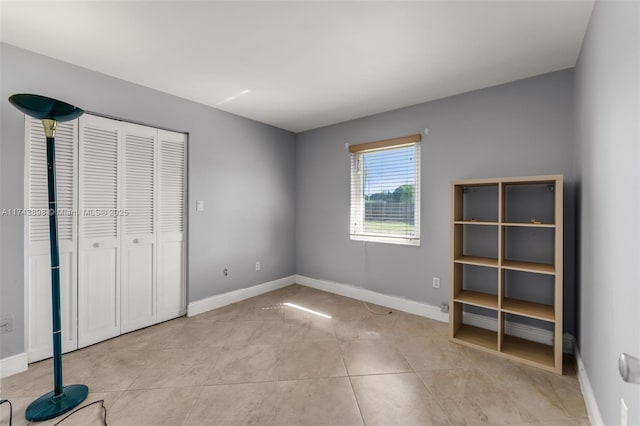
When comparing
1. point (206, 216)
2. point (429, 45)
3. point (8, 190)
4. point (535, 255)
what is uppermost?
point (429, 45)

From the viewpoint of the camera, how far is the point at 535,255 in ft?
8.20

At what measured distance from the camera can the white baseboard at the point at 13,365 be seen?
6.66 ft


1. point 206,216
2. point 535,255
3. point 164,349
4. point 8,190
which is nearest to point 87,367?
point 164,349

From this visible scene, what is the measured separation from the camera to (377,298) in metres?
3.60

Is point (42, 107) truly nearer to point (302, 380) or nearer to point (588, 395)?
point (302, 380)

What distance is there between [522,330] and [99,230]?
4051mm

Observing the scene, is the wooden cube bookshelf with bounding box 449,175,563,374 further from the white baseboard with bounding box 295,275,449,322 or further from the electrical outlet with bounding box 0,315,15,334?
the electrical outlet with bounding box 0,315,15,334

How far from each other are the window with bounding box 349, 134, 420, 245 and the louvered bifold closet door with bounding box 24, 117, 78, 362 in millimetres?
3007

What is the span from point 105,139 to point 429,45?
9.69 feet

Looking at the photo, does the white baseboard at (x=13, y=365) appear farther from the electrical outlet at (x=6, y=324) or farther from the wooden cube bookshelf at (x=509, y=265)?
the wooden cube bookshelf at (x=509, y=265)

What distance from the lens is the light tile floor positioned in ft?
5.50

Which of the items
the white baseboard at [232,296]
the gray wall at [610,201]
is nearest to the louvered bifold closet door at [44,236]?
Answer: the white baseboard at [232,296]

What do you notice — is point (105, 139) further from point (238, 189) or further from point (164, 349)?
point (164, 349)

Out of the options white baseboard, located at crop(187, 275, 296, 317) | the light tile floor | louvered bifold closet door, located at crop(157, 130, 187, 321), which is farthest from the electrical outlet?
white baseboard, located at crop(187, 275, 296, 317)
